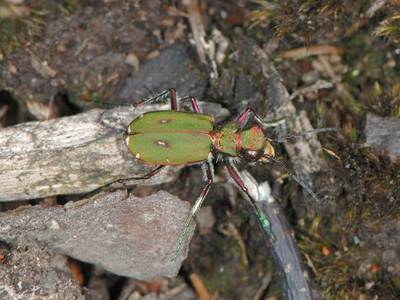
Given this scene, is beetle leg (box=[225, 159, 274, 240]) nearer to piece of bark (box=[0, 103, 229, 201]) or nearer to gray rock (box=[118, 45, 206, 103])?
piece of bark (box=[0, 103, 229, 201])

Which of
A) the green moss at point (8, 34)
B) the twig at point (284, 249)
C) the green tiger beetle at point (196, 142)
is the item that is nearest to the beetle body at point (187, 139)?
the green tiger beetle at point (196, 142)

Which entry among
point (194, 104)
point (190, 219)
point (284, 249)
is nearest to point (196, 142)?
point (194, 104)

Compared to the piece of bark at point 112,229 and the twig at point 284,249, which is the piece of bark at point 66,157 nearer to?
the piece of bark at point 112,229

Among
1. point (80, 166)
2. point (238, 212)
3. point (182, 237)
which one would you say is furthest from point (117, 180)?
point (238, 212)

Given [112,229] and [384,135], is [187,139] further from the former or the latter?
[384,135]

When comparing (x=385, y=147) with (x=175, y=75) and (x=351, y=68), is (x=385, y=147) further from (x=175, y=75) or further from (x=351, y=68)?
(x=175, y=75)

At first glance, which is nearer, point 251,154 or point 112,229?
point 112,229

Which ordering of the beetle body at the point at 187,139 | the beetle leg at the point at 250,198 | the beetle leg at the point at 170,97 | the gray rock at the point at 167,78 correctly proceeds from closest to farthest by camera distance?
1. the beetle body at the point at 187,139
2. the beetle leg at the point at 250,198
3. the beetle leg at the point at 170,97
4. the gray rock at the point at 167,78

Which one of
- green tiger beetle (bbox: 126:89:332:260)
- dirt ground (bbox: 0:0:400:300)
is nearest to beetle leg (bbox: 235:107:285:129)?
green tiger beetle (bbox: 126:89:332:260)
